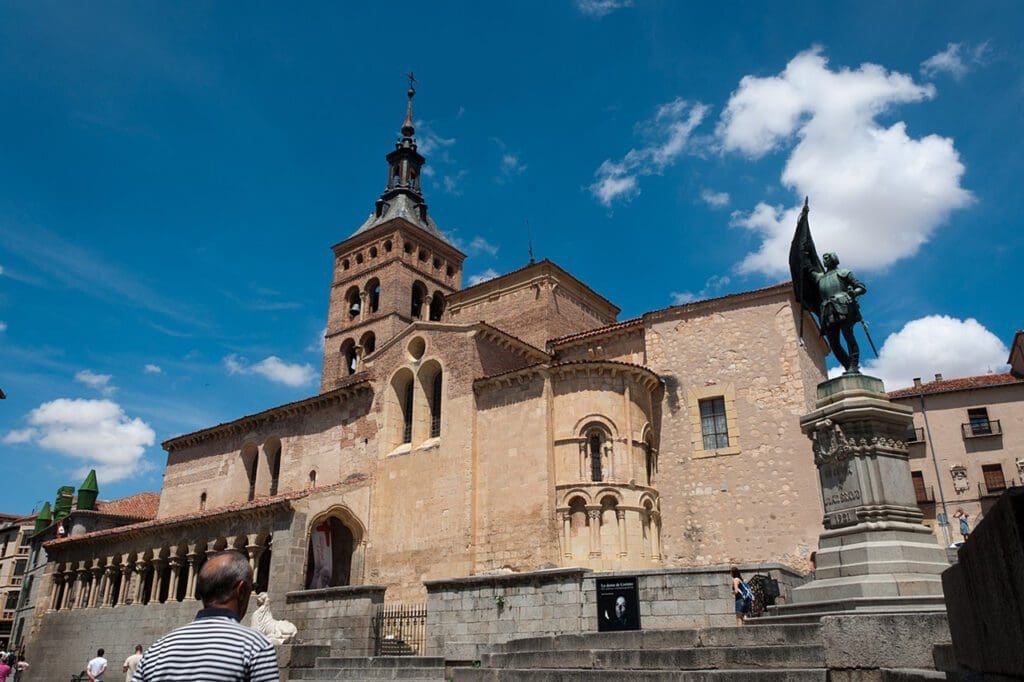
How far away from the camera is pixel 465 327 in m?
25.7

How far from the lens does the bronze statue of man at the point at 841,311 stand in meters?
11.4

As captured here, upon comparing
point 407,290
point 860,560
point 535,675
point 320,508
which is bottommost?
point 535,675

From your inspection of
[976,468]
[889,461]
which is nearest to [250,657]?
[889,461]

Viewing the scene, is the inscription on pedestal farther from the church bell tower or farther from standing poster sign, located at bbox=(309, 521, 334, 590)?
the church bell tower

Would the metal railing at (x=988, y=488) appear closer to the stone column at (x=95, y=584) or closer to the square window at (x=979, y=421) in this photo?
the square window at (x=979, y=421)

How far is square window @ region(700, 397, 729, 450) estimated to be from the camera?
2309 cm

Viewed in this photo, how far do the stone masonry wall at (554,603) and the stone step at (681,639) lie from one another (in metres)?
2.13

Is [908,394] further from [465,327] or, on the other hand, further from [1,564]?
[1,564]

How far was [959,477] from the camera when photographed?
32.8 meters

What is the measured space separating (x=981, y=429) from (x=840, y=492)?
28.0m

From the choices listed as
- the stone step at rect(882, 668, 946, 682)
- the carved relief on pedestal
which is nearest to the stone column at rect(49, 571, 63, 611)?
the stone step at rect(882, 668, 946, 682)

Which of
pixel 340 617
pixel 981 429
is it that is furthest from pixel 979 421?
pixel 340 617

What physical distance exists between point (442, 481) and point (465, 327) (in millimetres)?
5257

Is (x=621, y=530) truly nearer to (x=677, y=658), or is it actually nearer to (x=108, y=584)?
(x=677, y=658)
